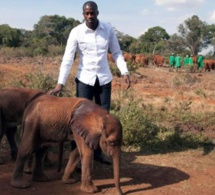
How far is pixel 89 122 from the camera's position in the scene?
13.4 ft

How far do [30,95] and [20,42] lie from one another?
129 ft

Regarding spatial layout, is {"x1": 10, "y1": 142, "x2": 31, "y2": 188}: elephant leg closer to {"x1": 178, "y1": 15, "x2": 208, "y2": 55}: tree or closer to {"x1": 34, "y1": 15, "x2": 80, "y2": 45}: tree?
{"x1": 34, "y1": 15, "x2": 80, "y2": 45}: tree

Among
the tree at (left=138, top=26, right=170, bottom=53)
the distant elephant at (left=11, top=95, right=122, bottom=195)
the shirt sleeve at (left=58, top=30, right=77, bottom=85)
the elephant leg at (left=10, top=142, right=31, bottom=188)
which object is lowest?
the elephant leg at (left=10, top=142, right=31, bottom=188)

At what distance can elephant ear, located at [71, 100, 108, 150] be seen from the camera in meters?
4.02

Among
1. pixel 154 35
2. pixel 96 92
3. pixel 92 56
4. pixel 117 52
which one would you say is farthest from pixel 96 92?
pixel 154 35

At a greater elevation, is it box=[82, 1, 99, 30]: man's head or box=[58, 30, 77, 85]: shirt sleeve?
box=[82, 1, 99, 30]: man's head

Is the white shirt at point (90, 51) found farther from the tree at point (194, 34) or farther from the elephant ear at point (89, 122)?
the tree at point (194, 34)

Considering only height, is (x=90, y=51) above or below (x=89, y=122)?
above

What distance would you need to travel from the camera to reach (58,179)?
4.65 meters

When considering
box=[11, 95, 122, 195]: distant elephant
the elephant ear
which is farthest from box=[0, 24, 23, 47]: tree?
the elephant ear

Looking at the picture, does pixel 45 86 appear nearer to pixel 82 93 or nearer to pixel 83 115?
pixel 82 93

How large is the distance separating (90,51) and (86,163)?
1.56m

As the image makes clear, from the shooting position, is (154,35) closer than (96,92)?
No

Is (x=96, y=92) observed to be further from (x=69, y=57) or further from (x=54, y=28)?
(x=54, y=28)
